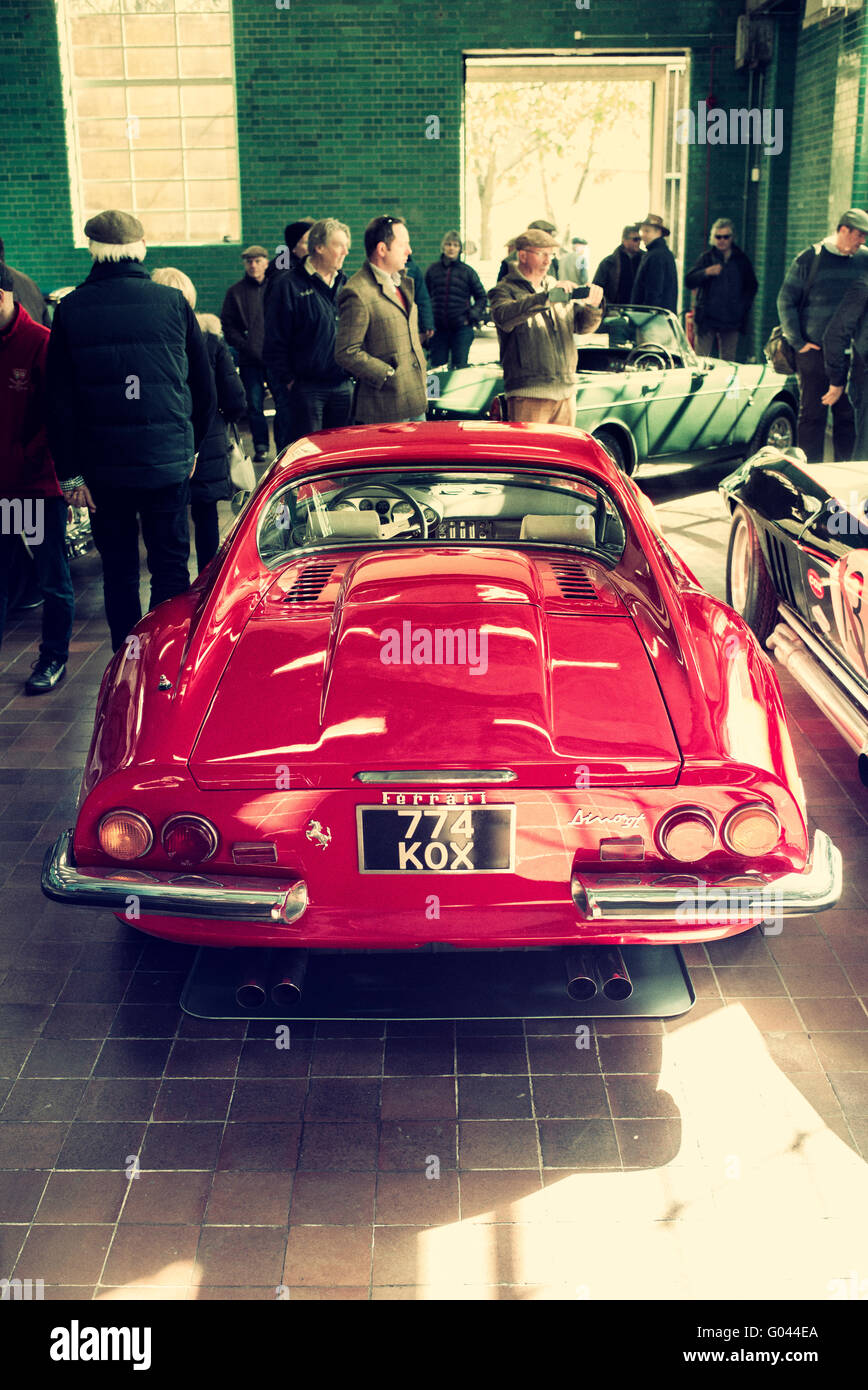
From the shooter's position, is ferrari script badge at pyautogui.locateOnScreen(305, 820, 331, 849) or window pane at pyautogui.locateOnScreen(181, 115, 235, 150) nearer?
ferrari script badge at pyautogui.locateOnScreen(305, 820, 331, 849)

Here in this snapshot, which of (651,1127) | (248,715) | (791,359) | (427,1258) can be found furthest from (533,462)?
(791,359)

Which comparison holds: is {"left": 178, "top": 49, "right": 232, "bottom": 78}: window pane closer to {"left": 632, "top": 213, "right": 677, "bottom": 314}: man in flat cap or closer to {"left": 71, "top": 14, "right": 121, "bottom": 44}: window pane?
{"left": 71, "top": 14, "right": 121, "bottom": 44}: window pane

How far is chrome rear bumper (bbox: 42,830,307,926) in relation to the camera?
108 inches

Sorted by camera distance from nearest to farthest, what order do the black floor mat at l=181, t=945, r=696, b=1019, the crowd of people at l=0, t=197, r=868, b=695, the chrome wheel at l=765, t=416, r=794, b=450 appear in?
the black floor mat at l=181, t=945, r=696, b=1019 → the crowd of people at l=0, t=197, r=868, b=695 → the chrome wheel at l=765, t=416, r=794, b=450

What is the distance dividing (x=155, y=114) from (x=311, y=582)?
1461cm

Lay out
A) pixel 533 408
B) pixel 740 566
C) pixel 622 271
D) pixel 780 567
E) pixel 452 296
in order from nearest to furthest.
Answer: pixel 780 567, pixel 740 566, pixel 533 408, pixel 622 271, pixel 452 296

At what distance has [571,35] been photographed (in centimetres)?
1536

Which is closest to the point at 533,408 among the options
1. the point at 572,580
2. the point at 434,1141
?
the point at 572,580

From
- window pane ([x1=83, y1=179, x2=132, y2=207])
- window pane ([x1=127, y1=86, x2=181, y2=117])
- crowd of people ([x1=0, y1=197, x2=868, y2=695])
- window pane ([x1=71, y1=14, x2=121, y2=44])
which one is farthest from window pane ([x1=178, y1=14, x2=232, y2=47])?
crowd of people ([x1=0, y1=197, x2=868, y2=695])

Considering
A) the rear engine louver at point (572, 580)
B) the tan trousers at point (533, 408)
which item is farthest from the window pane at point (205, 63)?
the rear engine louver at point (572, 580)

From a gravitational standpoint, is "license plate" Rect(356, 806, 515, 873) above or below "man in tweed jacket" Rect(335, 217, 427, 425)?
below

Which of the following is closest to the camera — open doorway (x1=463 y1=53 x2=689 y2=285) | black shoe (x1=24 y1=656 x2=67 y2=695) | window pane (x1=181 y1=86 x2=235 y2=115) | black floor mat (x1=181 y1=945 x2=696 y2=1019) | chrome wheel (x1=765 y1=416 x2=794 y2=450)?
black floor mat (x1=181 y1=945 x2=696 y2=1019)

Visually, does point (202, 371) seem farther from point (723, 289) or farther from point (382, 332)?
point (723, 289)

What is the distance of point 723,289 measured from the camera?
527 inches
